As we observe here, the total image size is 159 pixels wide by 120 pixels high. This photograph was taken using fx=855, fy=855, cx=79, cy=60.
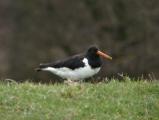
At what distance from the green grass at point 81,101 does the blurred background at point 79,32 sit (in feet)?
61.0

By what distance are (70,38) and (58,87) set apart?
2034 cm

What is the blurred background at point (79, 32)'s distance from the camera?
33125 millimetres

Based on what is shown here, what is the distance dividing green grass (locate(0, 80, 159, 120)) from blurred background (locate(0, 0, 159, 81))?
18.6 metres

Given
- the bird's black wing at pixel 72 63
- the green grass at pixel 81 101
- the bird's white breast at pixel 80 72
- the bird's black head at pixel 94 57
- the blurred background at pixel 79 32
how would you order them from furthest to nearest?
1. the blurred background at pixel 79 32
2. the bird's black head at pixel 94 57
3. the bird's black wing at pixel 72 63
4. the bird's white breast at pixel 80 72
5. the green grass at pixel 81 101

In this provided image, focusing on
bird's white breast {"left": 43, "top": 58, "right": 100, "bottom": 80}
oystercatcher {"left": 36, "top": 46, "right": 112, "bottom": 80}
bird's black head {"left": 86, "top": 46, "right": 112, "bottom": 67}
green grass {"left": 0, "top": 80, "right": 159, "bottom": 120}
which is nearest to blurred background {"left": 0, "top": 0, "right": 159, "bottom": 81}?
bird's black head {"left": 86, "top": 46, "right": 112, "bottom": 67}

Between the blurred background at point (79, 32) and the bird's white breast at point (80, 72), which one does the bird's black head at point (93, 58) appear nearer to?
the bird's white breast at point (80, 72)

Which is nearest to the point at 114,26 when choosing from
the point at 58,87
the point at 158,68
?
the point at 158,68

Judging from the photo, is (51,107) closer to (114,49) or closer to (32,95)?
(32,95)

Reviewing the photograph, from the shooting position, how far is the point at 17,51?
33406 millimetres

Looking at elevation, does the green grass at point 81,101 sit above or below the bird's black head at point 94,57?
below

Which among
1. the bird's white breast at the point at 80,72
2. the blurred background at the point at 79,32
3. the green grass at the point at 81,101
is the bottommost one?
the green grass at the point at 81,101

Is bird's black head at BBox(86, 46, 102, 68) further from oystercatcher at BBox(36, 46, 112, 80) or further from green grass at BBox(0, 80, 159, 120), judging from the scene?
green grass at BBox(0, 80, 159, 120)

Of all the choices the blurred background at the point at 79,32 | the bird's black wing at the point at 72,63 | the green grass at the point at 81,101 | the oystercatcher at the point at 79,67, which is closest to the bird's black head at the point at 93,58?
the oystercatcher at the point at 79,67

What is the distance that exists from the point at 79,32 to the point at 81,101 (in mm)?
21594
